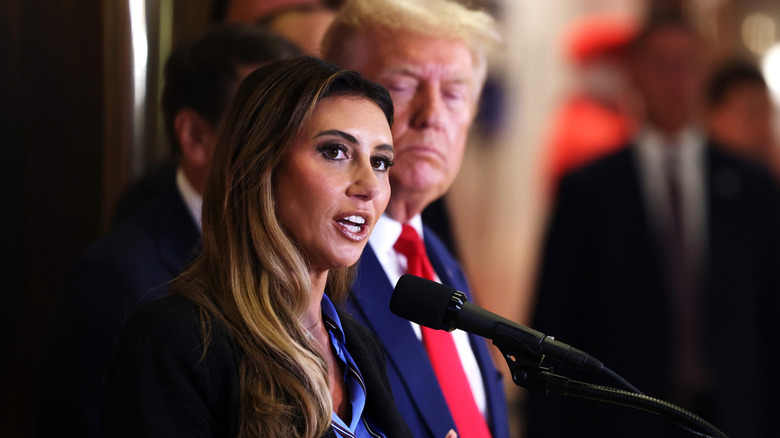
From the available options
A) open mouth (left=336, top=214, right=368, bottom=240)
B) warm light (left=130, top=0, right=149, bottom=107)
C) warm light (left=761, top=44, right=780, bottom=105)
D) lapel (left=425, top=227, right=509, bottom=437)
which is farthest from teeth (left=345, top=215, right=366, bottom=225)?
warm light (left=761, top=44, right=780, bottom=105)

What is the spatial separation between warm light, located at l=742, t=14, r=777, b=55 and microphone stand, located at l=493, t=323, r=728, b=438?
3.85 meters

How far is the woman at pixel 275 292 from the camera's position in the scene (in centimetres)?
93

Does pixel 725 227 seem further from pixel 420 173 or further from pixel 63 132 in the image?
pixel 63 132

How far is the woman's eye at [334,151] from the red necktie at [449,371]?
0.31 metres

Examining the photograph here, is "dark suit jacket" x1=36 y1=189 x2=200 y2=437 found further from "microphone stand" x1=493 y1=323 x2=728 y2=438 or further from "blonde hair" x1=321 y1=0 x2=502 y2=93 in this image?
"microphone stand" x1=493 y1=323 x2=728 y2=438

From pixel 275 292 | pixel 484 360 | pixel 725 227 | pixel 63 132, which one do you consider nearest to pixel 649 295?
pixel 725 227

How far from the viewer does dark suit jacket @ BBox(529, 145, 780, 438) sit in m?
2.59

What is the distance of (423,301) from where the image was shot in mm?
1022

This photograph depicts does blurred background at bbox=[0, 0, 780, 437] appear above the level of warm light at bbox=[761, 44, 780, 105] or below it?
below

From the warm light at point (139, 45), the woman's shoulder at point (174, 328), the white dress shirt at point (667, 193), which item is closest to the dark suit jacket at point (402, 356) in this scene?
the woman's shoulder at point (174, 328)

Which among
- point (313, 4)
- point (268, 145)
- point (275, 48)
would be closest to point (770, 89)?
point (313, 4)

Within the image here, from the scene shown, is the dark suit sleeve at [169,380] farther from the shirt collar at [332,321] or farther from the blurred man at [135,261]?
the blurred man at [135,261]

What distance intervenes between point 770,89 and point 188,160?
11.3 feet

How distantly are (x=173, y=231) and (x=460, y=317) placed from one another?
0.77m
